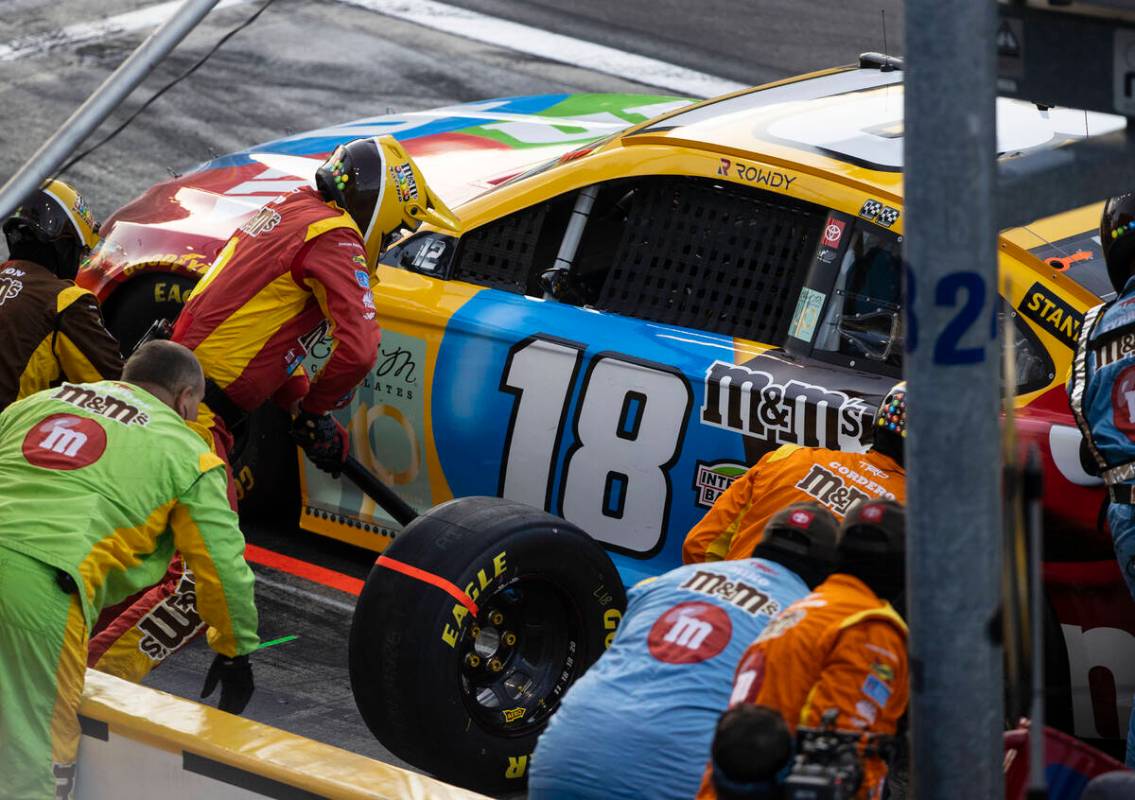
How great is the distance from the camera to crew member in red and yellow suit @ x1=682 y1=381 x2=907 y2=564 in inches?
211

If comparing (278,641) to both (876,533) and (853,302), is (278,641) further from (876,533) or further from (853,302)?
(876,533)

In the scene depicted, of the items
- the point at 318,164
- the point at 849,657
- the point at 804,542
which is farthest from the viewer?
the point at 318,164

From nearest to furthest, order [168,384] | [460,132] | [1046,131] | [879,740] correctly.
→ [879,740] < [168,384] < [1046,131] < [460,132]

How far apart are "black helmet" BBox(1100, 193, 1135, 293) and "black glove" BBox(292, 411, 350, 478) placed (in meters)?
2.96

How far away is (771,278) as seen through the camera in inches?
255

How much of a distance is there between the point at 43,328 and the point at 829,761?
3998 millimetres

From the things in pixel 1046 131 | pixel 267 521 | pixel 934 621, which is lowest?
pixel 267 521

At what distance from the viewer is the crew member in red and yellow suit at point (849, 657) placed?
3.66 meters

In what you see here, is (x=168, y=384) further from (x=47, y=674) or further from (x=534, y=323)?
(x=534, y=323)

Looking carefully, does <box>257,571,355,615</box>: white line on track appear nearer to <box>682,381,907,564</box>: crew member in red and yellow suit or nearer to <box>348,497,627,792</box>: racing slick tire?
<box>348,497,627,792</box>: racing slick tire

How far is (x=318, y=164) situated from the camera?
863 centimetres

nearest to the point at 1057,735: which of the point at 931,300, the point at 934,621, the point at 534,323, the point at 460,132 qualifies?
the point at 934,621

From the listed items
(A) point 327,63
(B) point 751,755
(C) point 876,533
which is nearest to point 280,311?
(C) point 876,533

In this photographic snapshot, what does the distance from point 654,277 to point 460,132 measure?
231 centimetres
